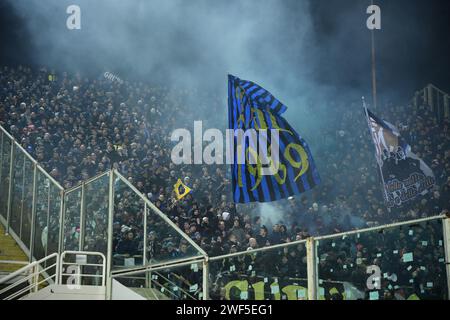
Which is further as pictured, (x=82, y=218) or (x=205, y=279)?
(x=82, y=218)

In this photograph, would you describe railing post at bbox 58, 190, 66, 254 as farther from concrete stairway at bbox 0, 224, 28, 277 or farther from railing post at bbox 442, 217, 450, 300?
railing post at bbox 442, 217, 450, 300

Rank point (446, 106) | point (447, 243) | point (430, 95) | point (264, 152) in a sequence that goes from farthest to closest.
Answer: point (430, 95) → point (446, 106) → point (264, 152) → point (447, 243)

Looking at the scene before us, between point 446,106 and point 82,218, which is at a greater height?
point 446,106

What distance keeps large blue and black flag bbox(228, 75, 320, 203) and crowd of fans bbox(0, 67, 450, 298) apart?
1.15 metres

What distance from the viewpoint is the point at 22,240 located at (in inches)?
388

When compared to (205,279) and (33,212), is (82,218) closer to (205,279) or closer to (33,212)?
(33,212)

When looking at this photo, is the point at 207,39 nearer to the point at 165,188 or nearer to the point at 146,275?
the point at 165,188

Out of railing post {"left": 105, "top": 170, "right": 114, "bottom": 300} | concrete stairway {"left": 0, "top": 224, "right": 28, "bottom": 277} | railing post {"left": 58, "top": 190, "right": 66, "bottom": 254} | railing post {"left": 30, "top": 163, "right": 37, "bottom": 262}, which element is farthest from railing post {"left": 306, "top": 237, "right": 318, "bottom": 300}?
concrete stairway {"left": 0, "top": 224, "right": 28, "bottom": 277}

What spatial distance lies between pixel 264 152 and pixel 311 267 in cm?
263

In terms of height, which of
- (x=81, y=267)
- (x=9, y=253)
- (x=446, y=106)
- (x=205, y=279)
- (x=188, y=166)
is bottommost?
(x=205, y=279)

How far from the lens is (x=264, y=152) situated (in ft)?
30.6

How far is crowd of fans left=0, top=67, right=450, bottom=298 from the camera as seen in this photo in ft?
37.8

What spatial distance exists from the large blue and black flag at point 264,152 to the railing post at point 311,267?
1.50 metres

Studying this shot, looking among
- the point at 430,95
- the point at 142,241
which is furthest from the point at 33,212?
the point at 430,95
